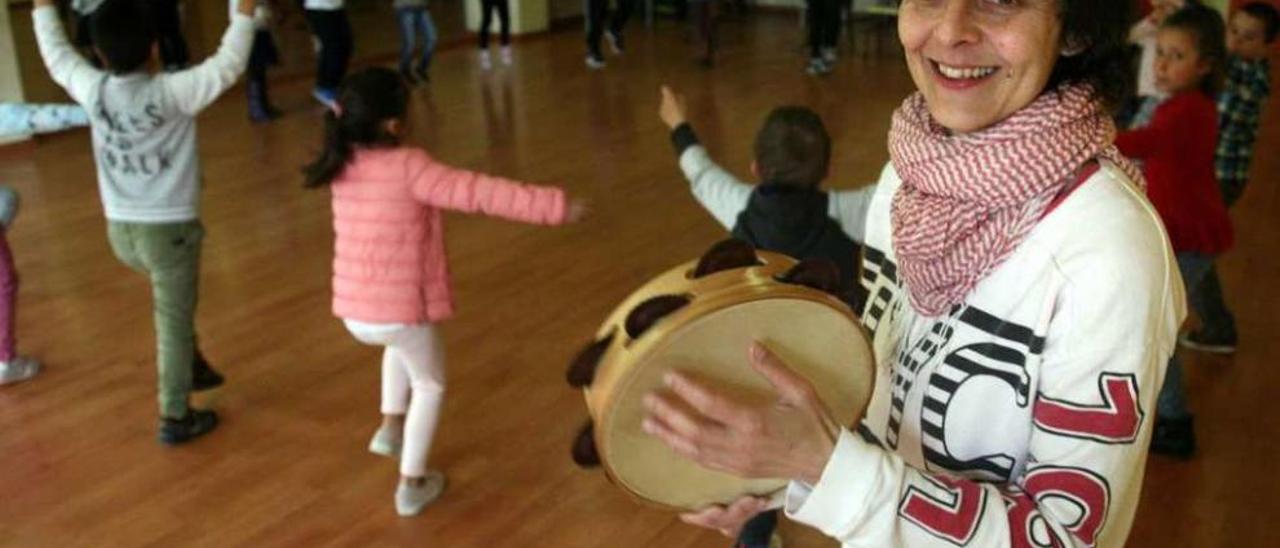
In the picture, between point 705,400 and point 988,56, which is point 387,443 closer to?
point 705,400

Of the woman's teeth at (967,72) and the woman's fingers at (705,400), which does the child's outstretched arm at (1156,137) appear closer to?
the woman's teeth at (967,72)

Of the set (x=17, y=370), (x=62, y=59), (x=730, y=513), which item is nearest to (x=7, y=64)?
(x=17, y=370)

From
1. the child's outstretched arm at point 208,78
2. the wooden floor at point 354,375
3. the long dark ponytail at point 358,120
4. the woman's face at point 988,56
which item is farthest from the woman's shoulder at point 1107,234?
the child's outstretched arm at point 208,78

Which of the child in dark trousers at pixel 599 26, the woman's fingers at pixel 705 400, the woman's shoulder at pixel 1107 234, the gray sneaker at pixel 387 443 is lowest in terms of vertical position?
the gray sneaker at pixel 387 443

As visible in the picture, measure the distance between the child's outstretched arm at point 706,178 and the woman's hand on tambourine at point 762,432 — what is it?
1674mm

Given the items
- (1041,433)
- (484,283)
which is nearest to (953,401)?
(1041,433)

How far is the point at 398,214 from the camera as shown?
2709 millimetres

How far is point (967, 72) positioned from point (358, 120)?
1872 mm

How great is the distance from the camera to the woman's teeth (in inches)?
41.8

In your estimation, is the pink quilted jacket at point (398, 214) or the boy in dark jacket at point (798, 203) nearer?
the boy in dark jacket at point (798, 203)

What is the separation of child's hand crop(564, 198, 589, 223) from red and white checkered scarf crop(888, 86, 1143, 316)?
62.5 inches

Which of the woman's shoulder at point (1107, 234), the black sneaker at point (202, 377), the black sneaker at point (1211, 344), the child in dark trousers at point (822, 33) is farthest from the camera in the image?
the child in dark trousers at point (822, 33)

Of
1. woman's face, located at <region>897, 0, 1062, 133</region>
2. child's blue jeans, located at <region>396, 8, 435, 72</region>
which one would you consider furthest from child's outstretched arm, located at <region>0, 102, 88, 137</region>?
child's blue jeans, located at <region>396, 8, 435, 72</region>

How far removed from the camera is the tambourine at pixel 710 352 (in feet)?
3.56
